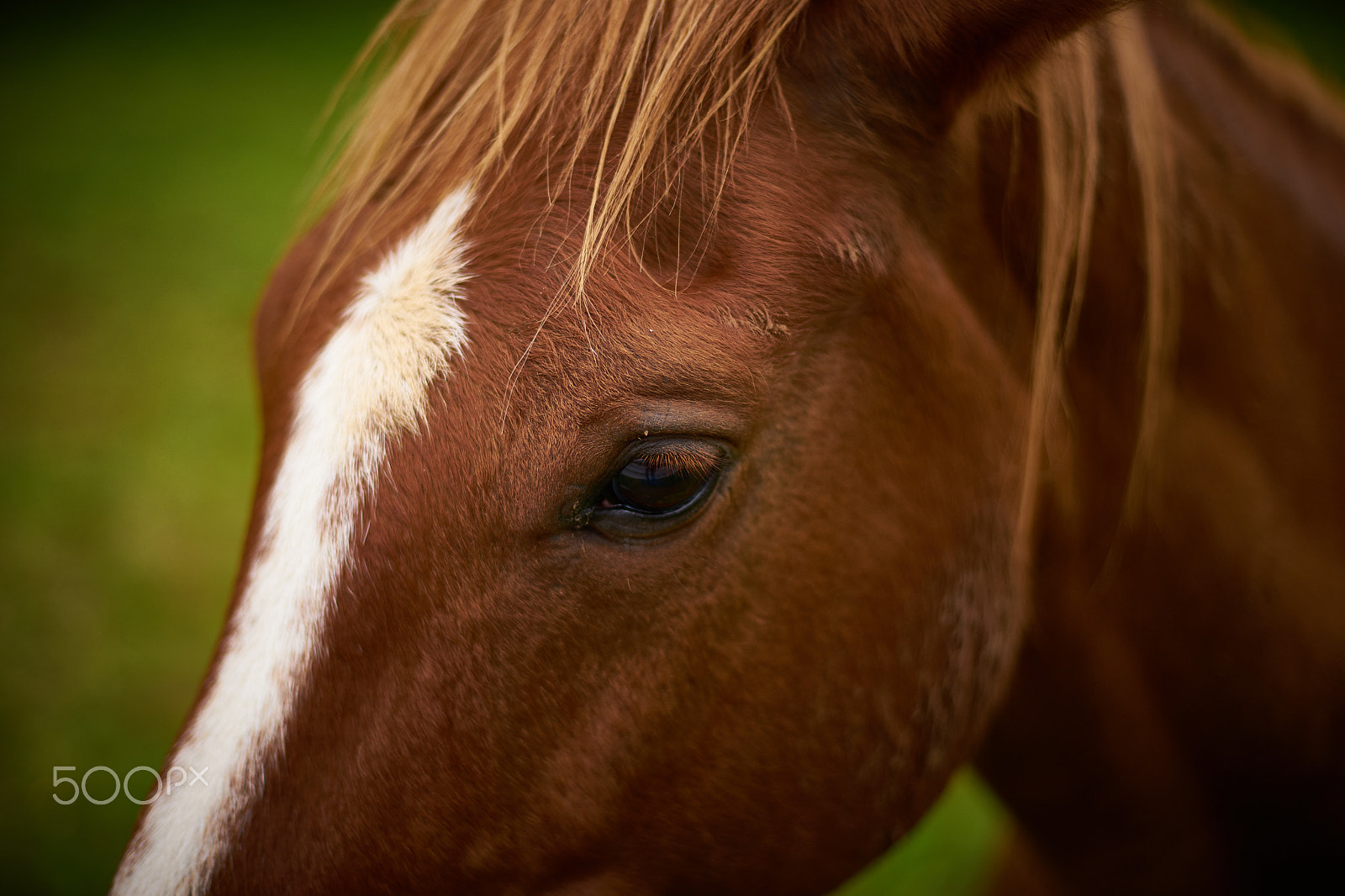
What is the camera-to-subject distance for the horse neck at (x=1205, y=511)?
40.9 inches

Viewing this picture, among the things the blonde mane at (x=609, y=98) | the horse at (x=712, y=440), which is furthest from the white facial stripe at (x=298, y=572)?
the blonde mane at (x=609, y=98)

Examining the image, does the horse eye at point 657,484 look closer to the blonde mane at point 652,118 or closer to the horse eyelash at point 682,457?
the horse eyelash at point 682,457

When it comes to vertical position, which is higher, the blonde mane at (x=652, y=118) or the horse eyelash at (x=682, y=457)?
the blonde mane at (x=652, y=118)

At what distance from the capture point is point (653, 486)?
2.49 ft

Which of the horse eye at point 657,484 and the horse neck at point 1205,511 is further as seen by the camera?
the horse neck at point 1205,511

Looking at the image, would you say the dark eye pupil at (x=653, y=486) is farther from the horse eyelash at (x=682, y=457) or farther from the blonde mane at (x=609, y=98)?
the blonde mane at (x=609, y=98)

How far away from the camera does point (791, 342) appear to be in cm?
79

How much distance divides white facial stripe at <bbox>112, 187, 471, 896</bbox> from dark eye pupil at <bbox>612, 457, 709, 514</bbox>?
0.18 meters

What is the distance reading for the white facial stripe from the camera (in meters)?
0.72

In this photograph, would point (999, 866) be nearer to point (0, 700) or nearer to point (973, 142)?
point (973, 142)

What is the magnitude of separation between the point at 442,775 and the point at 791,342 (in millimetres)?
512

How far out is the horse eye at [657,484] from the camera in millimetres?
751

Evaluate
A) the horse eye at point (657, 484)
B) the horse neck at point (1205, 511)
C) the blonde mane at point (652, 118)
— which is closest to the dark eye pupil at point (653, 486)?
the horse eye at point (657, 484)

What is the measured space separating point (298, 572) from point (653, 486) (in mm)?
318
